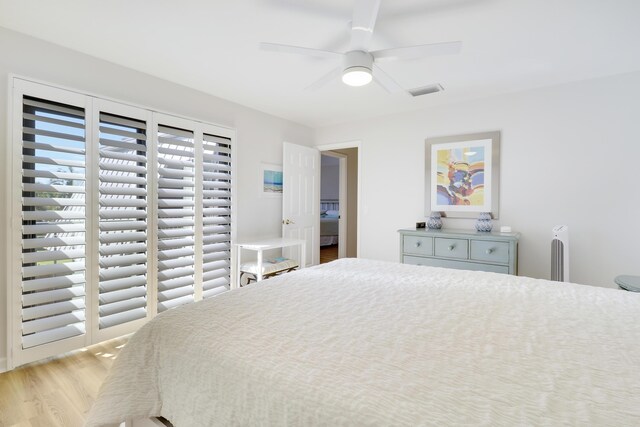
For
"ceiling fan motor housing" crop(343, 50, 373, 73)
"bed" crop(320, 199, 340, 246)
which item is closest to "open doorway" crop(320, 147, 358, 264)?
"bed" crop(320, 199, 340, 246)

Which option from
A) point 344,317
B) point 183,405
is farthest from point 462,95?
point 183,405

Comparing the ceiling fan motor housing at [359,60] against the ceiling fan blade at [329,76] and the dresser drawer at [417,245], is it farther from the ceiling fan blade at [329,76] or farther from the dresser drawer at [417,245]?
the dresser drawer at [417,245]

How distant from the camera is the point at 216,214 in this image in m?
3.50

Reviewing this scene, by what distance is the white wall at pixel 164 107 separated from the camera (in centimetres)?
224

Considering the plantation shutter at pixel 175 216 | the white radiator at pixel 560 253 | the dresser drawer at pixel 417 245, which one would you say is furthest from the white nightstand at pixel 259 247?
the white radiator at pixel 560 253

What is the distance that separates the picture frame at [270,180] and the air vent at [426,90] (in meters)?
1.98

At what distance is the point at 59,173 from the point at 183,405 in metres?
2.27

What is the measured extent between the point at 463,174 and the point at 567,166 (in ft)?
3.11

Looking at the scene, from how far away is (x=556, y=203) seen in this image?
3.17 m

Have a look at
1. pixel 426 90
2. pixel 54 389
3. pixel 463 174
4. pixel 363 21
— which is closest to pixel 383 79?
pixel 363 21

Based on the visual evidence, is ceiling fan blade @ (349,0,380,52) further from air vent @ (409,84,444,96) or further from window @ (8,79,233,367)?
window @ (8,79,233,367)

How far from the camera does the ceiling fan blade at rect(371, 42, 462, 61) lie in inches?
72.2

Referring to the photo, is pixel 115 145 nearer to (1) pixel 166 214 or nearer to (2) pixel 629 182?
(1) pixel 166 214

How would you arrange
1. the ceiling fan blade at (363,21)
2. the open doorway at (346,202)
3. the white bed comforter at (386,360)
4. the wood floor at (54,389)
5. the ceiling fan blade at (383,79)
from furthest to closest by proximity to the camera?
1. the open doorway at (346,202)
2. the ceiling fan blade at (383,79)
3. the wood floor at (54,389)
4. the ceiling fan blade at (363,21)
5. the white bed comforter at (386,360)
